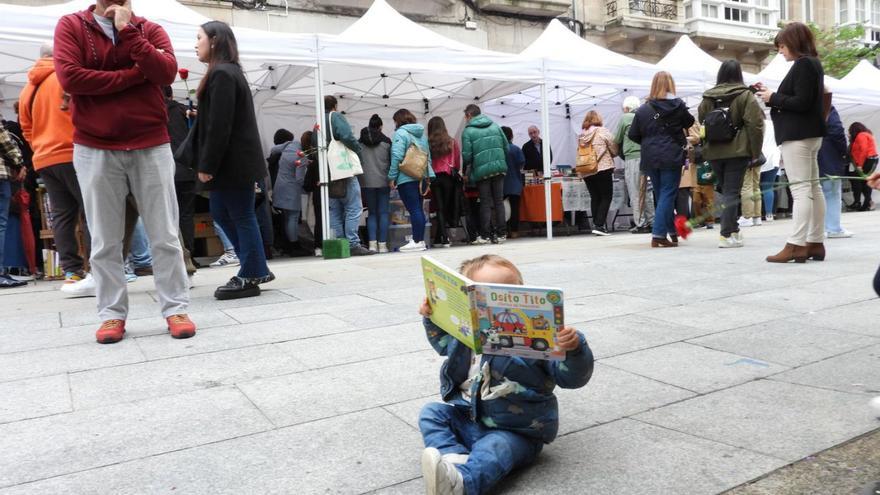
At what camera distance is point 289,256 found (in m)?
10.1

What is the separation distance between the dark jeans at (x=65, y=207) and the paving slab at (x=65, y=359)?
208cm

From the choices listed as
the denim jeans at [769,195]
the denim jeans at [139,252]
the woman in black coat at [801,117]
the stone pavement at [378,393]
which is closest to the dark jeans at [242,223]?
the stone pavement at [378,393]

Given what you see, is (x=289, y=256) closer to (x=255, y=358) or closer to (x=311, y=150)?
(x=311, y=150)

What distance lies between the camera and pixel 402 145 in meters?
9.56

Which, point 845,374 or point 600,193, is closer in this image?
point 845,374

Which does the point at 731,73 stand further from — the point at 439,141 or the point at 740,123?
the point at 439,141

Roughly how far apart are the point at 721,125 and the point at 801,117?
1094 mm

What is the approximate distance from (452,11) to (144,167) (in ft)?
55.2

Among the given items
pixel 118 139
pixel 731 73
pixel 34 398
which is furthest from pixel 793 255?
pixel 34 398

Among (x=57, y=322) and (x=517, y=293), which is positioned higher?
(x=517, y=293)

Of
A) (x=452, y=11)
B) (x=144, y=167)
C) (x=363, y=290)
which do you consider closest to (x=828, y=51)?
(x=452, y=11)

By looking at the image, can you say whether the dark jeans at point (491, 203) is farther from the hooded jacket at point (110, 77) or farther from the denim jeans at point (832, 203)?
the hooded jacket at point (110, 77)

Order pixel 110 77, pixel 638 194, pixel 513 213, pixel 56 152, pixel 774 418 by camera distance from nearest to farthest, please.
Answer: pixel 774 418 < pixel 110 77 < pixel 56 152 < pixel 638 194 < pixel 513 213

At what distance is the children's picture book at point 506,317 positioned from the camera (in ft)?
6.13
